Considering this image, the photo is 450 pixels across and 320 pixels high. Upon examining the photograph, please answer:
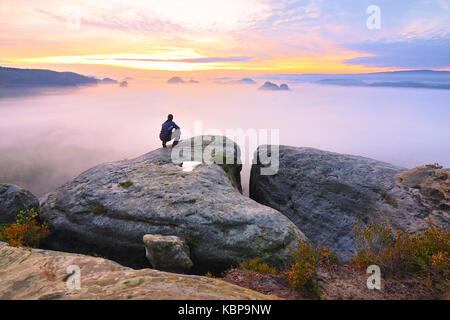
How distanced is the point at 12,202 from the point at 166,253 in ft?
39.4

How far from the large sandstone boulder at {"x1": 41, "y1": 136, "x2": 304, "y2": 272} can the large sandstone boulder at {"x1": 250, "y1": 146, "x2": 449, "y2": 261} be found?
469cm

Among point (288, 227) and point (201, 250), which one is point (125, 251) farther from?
point (288, 227)

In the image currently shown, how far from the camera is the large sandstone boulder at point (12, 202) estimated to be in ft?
48.5

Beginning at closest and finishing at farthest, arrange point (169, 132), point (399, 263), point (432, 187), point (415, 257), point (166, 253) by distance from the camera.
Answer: point (415, 257), point (399, 263), point (166, 253), point (432, 187), point (169, 132)

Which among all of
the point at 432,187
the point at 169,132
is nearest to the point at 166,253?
the point at 169,132

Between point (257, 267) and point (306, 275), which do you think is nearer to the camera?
point (306, 275)

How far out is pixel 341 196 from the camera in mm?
16375

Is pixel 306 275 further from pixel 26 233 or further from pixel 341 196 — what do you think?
pixel 26 233

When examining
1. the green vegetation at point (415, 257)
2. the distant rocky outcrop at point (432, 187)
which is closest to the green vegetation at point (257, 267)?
the green vegetation at point (415, 257)

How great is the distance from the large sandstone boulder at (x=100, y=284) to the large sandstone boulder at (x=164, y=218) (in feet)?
11.3

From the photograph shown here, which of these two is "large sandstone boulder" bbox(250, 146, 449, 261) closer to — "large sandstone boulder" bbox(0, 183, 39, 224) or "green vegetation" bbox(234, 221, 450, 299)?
"green vegetation" bbox(234, 221, 450, 299)

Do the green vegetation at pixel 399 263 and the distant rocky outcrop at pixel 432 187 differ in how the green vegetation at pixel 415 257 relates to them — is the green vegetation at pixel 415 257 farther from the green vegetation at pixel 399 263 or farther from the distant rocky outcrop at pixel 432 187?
the distant rocky outcrop at pixel 432 187

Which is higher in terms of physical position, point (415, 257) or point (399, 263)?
point (415, 257)

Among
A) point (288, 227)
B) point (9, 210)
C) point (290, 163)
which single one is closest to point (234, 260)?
point (288, 227)
